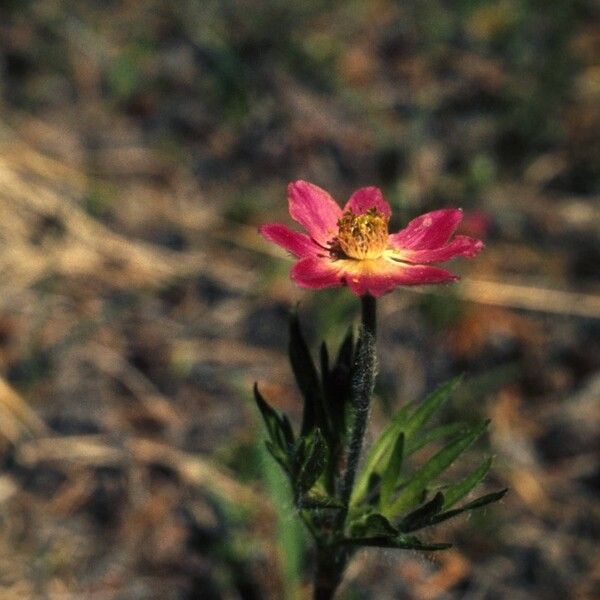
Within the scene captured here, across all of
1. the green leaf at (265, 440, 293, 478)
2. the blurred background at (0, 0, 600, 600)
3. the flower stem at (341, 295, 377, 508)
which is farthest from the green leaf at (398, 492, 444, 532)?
the blurred background at (0, 0, 600, 600)

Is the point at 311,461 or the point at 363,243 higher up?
the point at 363,243

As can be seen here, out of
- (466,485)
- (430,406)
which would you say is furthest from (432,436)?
(466,485)

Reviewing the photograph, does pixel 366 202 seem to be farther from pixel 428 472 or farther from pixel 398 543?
pixel 398 543

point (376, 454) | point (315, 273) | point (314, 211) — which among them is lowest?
point (376, 454)

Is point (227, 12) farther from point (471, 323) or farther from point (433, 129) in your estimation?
point (471, 323)

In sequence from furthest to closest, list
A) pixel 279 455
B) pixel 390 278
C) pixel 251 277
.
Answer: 1. pixel 251 277
2. pixel 279 455
3. pixel 390 278

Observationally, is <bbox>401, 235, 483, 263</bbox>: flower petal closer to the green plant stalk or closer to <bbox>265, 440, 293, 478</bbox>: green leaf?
the green plant stalk

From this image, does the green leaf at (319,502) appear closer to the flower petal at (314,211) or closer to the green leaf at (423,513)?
the green leaf at (423,513)
